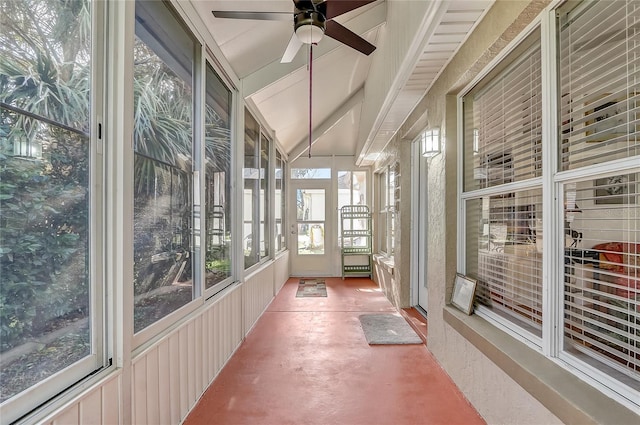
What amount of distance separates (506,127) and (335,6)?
4.32 feet

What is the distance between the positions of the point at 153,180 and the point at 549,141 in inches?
80.9

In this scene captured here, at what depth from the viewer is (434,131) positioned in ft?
9.25

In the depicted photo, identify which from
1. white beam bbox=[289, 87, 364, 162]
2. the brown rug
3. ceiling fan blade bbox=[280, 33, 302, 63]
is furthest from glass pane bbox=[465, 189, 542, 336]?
white beam bbox=[289, 87, 364, 162]

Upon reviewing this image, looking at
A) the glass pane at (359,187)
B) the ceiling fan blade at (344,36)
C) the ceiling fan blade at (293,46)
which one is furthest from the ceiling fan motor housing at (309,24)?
the glass pane at (359,187)

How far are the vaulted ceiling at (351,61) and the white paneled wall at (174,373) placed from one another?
2.11m

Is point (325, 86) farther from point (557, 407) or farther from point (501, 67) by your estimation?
point (557, 407)

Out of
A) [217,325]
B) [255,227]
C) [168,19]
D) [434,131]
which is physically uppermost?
[168,19]

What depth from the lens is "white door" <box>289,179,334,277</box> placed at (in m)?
7.33

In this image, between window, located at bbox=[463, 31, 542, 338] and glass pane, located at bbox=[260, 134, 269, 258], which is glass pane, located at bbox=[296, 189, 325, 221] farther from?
window, located at bbox=[463, 31, 542, 338]

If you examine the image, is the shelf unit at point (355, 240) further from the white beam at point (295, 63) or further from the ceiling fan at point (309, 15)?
the ceiling fan at point (309, 15)

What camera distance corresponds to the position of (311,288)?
Answer: 6098mm

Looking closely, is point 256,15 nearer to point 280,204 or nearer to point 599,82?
point 599,82

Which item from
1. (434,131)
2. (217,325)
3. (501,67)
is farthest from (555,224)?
(217,325)

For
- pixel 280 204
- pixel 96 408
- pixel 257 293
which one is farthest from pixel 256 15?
pixel 280 204
